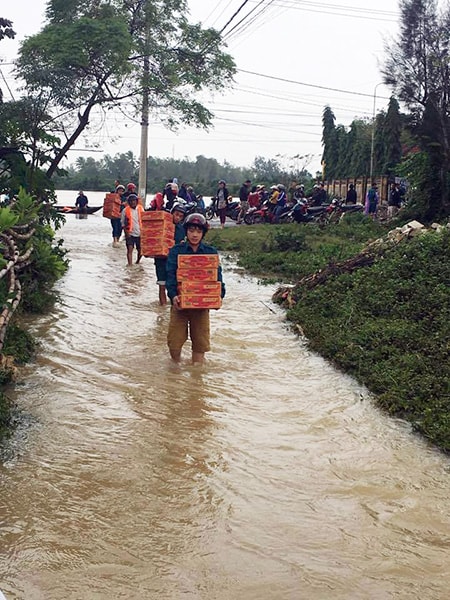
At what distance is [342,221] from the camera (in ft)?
71.2

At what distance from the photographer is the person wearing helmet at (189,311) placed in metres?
6.71

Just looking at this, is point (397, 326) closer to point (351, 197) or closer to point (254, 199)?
point (351, 197)

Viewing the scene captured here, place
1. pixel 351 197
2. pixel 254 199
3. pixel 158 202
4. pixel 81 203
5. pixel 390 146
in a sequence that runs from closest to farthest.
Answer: pixel 158 202
pixel 351 197
pixel 254 199
pixel 81 203
pixel 390 146

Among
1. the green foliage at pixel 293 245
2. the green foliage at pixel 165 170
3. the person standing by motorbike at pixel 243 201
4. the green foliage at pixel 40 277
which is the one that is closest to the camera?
the green foliage at pixel 40 277

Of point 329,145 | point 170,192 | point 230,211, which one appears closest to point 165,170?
point 329,145

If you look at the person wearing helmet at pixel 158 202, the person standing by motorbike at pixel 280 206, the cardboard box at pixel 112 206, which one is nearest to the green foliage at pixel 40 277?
the person wearing helmet at pixel 158 202

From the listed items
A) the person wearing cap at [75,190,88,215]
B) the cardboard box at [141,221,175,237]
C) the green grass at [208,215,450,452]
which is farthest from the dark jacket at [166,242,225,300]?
the person wearing cap at [75,190,88,215]

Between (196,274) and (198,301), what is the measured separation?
0.26 m

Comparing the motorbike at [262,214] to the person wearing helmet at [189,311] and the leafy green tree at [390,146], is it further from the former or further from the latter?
the person wearing helmet at [189,311]

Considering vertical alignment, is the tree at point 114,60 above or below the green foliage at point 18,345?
above

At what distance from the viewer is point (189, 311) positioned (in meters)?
7.09

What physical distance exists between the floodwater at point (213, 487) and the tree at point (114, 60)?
245 inches

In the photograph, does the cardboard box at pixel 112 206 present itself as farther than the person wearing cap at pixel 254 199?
No

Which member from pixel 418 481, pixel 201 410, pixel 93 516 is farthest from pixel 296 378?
pixel 93 516
